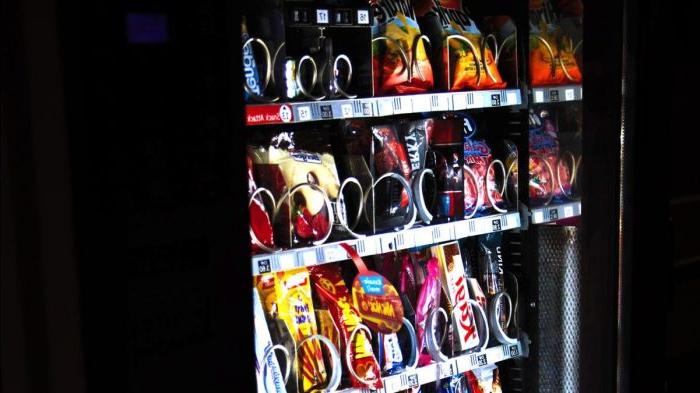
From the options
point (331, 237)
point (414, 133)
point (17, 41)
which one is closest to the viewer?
point (17, 41)

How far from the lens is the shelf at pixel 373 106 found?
1684 millimetres

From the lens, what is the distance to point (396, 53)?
2.01m

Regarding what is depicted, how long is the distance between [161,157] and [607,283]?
4.10ft

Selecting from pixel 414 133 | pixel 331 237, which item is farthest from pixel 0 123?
pixel 414 133

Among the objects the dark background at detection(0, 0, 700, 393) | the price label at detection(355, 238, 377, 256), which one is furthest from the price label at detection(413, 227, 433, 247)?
the dark background at detection(0, 0, 700, 393)

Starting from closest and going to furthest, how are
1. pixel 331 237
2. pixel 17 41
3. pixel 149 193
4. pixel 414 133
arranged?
pixel 17 41 < pixel 149 193 < pixel 331 237 < pixel 414 133

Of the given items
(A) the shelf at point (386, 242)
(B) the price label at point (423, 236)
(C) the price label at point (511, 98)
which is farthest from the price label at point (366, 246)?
(C) the price label at point (511, 98)

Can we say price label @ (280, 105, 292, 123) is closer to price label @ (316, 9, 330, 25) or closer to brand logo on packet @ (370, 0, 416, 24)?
price label @ (316, 9, 330, 25)

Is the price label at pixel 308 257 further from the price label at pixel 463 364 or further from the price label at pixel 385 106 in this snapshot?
the price label at pixel 463 364

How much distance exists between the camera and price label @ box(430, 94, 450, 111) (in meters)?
1.95

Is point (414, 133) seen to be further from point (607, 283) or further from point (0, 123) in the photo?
point (0, 123)

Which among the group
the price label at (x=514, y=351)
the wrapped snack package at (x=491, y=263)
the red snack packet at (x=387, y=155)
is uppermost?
the red snack packet at (x=387, y=155)

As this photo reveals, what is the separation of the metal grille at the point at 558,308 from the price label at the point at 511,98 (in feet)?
1.15

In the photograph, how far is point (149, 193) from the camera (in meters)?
1.06
